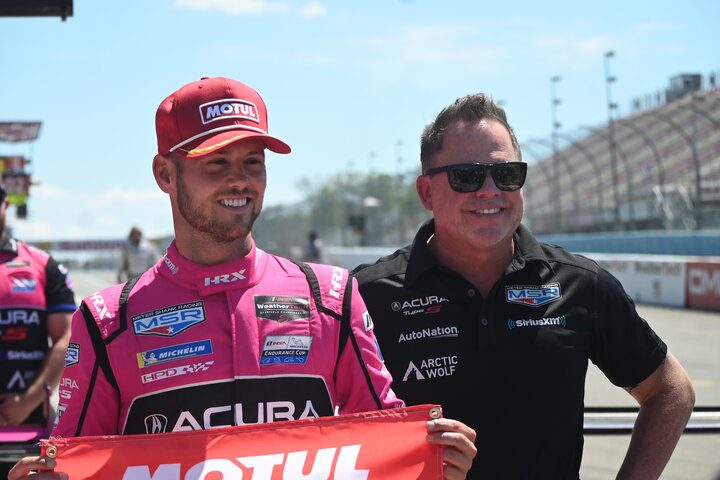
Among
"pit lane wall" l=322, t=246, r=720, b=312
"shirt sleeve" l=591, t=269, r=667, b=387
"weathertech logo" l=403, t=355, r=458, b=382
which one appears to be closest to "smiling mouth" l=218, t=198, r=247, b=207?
"weathertech logo" l=403, t=355, r=458, b=382

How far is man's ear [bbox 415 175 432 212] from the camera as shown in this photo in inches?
119

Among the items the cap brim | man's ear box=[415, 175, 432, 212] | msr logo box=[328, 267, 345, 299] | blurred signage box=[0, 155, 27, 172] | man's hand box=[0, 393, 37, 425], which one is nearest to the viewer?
the cap brim

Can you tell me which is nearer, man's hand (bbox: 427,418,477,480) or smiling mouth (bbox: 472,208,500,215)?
man's hand (bbox: 427,418,477,480)

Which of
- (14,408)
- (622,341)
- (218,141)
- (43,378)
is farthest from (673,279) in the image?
(218,141)

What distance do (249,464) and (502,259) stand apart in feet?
3.81

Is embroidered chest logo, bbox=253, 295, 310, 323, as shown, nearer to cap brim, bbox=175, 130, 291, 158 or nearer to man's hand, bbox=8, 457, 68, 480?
cap brim, bbox=175, 130, 291, 158

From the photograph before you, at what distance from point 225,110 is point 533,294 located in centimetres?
117

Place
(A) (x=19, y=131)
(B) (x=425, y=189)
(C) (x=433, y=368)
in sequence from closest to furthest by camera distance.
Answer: (C) (x=433, y=368), (B) (x=425, y=189), (A) (x=19, y=131)

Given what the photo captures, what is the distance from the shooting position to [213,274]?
225cm

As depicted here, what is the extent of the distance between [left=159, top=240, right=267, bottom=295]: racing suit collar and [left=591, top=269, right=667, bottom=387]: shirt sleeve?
117 centimetres

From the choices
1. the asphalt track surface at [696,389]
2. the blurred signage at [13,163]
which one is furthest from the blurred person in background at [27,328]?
the blurred signage at [13,163]

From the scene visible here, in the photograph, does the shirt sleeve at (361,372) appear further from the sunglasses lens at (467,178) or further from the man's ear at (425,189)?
the man's ear at (425,189)

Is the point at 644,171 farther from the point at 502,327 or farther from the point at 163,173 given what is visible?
the point at 163,173

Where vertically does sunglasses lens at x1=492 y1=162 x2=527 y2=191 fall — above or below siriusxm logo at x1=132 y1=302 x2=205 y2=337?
above
